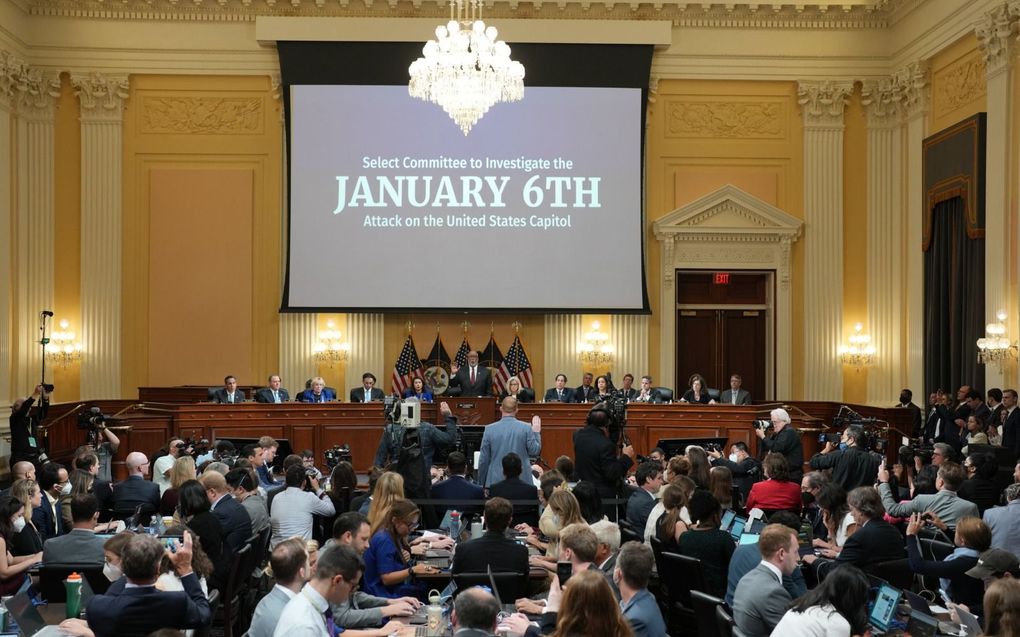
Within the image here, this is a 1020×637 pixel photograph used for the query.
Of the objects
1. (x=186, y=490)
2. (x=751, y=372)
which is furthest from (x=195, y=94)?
(x=186, y=490)

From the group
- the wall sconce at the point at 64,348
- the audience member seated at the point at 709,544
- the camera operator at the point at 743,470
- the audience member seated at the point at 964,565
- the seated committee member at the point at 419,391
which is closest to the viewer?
the audience member seated at the point at 964,565

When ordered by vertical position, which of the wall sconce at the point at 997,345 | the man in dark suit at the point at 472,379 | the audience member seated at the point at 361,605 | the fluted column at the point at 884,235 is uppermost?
the fluted column at the point at 884,235

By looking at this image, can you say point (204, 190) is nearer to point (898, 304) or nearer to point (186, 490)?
point (898, 304)

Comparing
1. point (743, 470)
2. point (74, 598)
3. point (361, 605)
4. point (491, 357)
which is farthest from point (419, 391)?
point (74, 598)

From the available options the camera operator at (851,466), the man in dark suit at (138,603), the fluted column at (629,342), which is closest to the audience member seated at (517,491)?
the camera operator at (851,466)

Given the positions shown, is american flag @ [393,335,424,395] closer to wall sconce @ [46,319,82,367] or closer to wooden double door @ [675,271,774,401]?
wooden double door @ [675,271,774,401]

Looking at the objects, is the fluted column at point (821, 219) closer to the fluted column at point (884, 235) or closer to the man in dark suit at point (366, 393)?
the fluted column at point (884, 235)

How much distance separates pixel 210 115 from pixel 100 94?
174 cm

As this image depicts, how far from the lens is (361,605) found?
6.18m

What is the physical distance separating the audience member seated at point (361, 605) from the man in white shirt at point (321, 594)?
62cm

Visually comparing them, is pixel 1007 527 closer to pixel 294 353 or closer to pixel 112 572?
pixel 112 572

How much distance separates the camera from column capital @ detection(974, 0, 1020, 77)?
1532cm

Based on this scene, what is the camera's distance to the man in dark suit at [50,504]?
26.1ft

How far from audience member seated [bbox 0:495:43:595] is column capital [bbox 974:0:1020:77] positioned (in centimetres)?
1331
